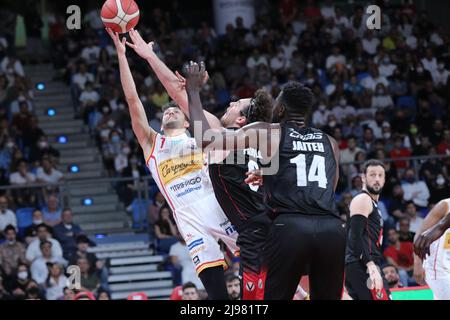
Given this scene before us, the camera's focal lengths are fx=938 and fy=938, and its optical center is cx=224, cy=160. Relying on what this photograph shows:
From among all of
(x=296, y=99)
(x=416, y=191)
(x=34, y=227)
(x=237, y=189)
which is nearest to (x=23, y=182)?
(x=34, y=227)

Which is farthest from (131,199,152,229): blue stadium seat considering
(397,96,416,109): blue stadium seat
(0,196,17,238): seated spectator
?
(397,96,416,109): blue stadium seat

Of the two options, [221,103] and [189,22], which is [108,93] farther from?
[189,22]

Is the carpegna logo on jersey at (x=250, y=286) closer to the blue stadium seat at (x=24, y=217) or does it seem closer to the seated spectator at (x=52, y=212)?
the seated spectator at (x=52, y=212)

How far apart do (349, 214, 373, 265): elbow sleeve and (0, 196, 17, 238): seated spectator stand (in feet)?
23.8

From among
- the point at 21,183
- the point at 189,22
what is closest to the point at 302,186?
the point at 21,183

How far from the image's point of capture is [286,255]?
18.4 ft

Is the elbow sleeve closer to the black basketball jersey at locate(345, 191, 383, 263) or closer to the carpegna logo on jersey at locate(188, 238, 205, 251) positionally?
the black basketball jersey at locate(345, 191, 383, 263)

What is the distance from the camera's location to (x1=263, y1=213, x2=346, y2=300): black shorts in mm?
5598

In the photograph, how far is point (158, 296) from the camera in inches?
540

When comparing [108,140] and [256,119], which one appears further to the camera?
[108,140]

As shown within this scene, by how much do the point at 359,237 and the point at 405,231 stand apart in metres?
6.35

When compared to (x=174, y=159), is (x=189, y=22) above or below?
above

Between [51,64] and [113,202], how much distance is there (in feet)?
17.7

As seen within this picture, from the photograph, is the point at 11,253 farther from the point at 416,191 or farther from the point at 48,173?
the point at 416,191
